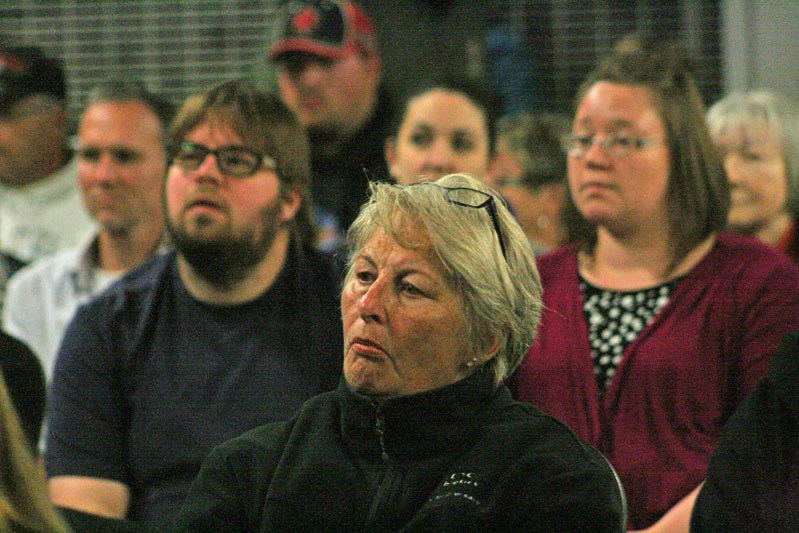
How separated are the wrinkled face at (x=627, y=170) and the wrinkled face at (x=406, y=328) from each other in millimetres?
771

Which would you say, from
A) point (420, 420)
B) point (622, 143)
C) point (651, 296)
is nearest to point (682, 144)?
point (622, 143)

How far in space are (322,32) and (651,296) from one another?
1.65m

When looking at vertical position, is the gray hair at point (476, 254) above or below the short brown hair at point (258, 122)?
below

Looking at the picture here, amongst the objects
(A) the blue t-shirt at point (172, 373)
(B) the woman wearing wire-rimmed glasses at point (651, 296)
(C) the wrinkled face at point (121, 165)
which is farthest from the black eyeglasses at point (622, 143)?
Answer: (C) the wrinkled face at point (121, 165)

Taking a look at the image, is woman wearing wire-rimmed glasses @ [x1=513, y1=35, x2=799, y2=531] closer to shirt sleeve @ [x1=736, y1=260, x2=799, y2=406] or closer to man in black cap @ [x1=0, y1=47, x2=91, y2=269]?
shirt sleeve @ [x1=736, y1=260, x2=799, y2=406]

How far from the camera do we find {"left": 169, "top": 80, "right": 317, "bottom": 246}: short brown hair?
2.46m

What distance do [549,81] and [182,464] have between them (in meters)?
2.47

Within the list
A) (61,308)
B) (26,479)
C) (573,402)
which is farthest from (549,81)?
(26,479)

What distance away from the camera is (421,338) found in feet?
5.56

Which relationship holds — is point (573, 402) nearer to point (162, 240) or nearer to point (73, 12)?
point (162, 240)

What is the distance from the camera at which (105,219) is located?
10.4 feet

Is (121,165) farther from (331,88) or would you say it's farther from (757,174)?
(757,174)

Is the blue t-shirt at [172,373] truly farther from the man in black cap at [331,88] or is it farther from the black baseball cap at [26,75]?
the black baseball cap at [26,75]

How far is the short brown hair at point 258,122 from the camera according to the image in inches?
96.9
